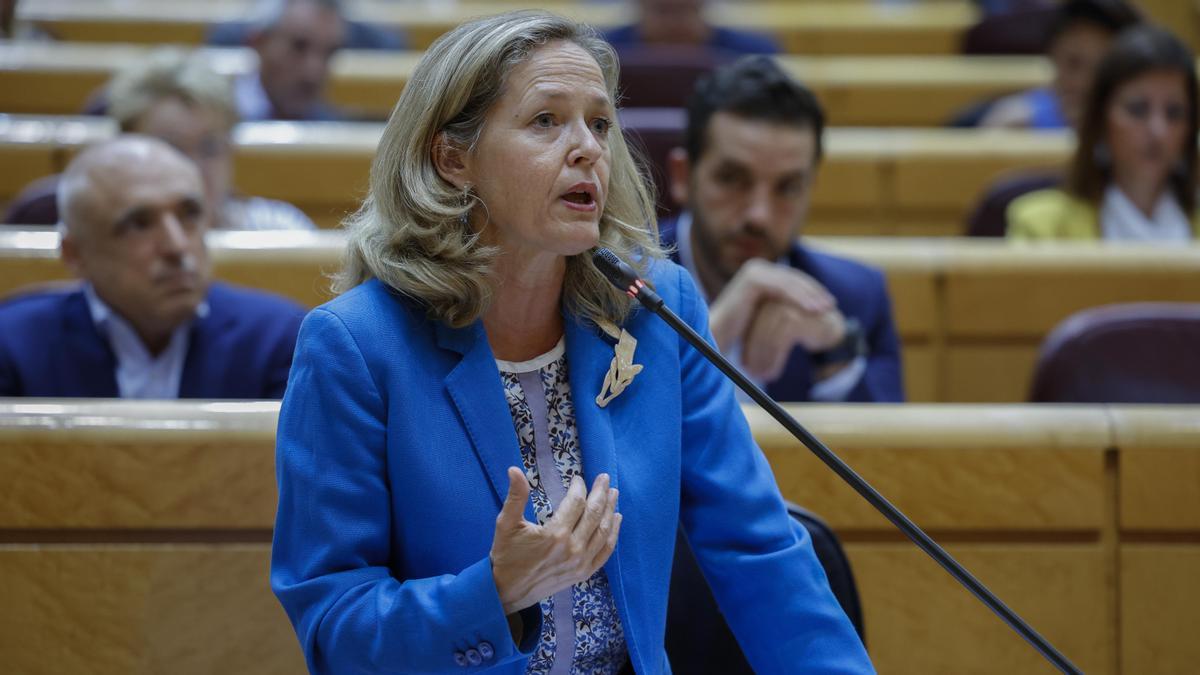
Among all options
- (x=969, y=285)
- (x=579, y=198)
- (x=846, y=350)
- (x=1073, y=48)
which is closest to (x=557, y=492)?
(x=579, y=198)

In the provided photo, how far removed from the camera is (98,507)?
108cm

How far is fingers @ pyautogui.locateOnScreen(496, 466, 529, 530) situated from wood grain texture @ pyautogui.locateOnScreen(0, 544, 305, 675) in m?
0.43

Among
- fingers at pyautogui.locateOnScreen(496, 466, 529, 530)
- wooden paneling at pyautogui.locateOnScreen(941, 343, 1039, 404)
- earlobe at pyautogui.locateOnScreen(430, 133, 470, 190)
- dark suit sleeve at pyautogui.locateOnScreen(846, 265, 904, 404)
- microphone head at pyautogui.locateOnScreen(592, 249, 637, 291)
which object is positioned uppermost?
earlobe at pyautogui.locateOnScreen(430, 133, 470, 190)

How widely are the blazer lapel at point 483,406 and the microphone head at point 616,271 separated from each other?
0.30 ft

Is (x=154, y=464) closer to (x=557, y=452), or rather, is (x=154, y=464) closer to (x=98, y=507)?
(x=98, y=507)

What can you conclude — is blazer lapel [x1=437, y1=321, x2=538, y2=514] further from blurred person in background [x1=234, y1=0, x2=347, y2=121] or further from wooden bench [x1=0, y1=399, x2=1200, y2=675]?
blurred person in background [x1=234, y1=0, x2=347, y2=121]

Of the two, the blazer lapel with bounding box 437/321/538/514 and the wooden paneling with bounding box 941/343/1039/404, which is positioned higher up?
the blazer lapel with bounding box 437/321/538/514

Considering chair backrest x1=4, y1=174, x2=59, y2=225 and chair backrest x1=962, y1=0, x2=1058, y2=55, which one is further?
chair backrest x1=962, y1=0, x2=1058, y2=55

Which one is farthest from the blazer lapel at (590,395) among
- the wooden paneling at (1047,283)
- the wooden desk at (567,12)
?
the wooden desk at (567,12)

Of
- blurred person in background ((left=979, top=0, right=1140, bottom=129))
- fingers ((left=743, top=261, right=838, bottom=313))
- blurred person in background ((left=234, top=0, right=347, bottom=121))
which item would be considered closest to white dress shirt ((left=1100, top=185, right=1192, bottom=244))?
blurred person in background ((left=979, top=0, right=1140, bottom=129))

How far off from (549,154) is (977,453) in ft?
1.69

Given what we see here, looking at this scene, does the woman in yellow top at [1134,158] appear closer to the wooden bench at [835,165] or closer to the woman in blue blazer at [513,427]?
the wooden bench at [835,165]

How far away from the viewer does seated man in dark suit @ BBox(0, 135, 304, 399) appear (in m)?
1.50

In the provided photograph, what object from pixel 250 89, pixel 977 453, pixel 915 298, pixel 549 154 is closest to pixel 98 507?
pixel 549 154
